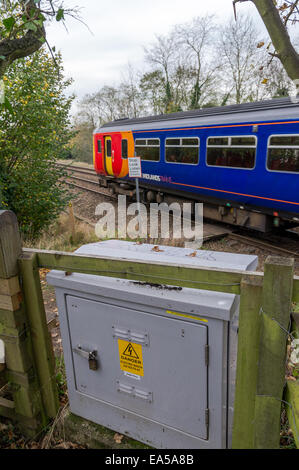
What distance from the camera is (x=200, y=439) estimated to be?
6.10 feet

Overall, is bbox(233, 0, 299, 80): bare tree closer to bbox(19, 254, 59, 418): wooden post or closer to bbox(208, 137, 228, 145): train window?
bbox(208, 137, 228, 145): train window

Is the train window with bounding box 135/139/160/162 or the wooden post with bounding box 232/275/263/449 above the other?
the train window with bounding box 135/139/160/162

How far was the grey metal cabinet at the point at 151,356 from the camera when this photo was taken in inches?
67.6

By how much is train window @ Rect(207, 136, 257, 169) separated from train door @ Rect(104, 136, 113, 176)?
6.53m

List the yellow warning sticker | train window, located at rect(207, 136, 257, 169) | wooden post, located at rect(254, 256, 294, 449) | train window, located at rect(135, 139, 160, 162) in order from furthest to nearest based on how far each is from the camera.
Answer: train window, located at rect(135, 139, 160, 162) → train window, located at rect(207, 136, 257, 169) → the yellow warning sticker → wooden post, located at rect(254, 256, 294, 449)

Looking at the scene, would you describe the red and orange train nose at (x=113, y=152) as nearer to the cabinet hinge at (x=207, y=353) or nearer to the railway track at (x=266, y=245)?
the railway track at (x=266, y=245)

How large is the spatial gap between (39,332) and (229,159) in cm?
745

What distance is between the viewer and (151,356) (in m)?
1.92

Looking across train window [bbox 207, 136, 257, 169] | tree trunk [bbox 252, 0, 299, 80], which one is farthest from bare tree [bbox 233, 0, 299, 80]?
train window [bbox 207, 136, 257, 169]

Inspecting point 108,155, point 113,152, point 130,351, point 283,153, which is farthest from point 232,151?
point 108,155

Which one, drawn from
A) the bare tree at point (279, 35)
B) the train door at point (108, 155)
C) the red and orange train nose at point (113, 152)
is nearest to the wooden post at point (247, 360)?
the bare tree at point (279, 35)

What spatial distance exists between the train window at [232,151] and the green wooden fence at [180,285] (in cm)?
694

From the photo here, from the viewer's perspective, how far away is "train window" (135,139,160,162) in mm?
11269

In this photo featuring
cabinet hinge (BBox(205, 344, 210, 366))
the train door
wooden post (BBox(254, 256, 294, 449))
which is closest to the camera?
wooden post (BBox(254, 256, 294, 449))
